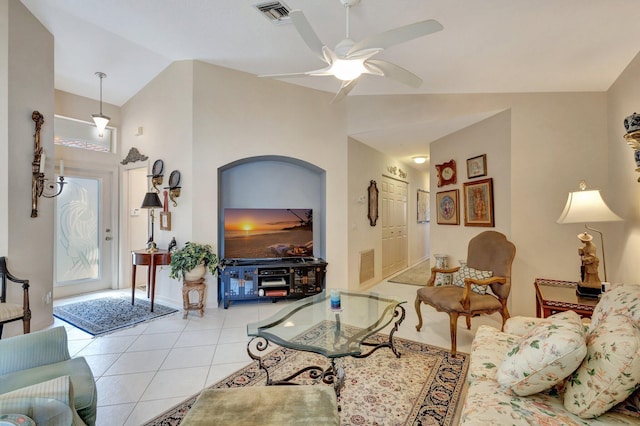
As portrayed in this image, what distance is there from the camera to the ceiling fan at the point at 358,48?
1838 millimetres

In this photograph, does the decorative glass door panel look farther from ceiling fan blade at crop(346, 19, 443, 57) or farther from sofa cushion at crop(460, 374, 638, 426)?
sofa cushion at crop(460, 374, 638, 426)

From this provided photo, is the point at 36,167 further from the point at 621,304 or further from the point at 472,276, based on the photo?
the point at 621,304

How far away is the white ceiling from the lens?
2.33 metres

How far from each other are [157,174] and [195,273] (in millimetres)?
1600

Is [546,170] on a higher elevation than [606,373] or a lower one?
higher

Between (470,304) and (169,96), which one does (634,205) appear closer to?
(470,304)

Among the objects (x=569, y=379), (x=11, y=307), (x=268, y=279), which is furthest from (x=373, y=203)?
(x=11, y=307)

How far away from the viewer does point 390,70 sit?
236 cm

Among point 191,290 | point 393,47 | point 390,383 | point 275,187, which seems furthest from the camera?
point 275,187

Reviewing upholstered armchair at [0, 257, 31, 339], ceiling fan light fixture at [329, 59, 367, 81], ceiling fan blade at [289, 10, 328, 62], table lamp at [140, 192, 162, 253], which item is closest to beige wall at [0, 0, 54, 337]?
upholstered armchair at [0, 257, 31, 339]

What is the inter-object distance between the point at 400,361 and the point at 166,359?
204 centimetres

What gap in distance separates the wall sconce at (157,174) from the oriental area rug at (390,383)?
292 cm

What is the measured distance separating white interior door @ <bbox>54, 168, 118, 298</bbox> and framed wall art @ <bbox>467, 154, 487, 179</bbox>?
5586mm

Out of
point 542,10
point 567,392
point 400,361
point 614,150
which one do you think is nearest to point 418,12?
point 542,10
